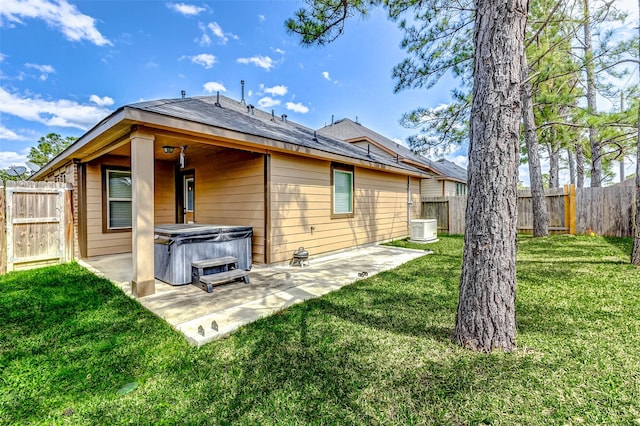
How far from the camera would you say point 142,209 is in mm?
3721

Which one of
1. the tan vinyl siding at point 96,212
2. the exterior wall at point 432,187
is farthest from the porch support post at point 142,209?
the exterior wall at point 432,187

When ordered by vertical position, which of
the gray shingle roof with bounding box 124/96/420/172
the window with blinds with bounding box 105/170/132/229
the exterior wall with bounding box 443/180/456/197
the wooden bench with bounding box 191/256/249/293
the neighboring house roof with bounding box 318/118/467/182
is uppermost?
the neighboring house roof with bounding box 318/118/467/182

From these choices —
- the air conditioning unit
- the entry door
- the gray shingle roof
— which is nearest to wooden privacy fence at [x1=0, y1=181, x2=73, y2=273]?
the entry door

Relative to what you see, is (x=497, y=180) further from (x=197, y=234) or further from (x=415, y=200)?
(x=415, y=200)

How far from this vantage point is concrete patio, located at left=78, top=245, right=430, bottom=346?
9.89ft

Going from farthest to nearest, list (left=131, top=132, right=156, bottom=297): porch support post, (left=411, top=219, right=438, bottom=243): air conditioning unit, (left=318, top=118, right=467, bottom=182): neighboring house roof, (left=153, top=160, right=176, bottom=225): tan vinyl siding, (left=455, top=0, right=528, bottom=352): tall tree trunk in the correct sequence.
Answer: (left=318, top=118, right=467, bottom=182): neighboring house roof, (left=411, top=219, right=438, bottom=243): air conditioning unit, (left=153, top=160, right=176, bottom=225): tan vinyl siding, (left=131, top=132, right=156, bottom=297): porch support post, (left=455, top=0, right=528, bottom=352): tall tree trunk

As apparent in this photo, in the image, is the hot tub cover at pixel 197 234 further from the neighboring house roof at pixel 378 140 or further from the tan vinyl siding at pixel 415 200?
the neighboring house roof at pixel 378 140

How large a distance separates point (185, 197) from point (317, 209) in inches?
150

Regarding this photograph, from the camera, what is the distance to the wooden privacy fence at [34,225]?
5.20m

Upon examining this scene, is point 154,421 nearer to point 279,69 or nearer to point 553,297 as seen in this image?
point 553,297

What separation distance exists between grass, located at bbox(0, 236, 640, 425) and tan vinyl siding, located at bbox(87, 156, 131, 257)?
3117 millimetres

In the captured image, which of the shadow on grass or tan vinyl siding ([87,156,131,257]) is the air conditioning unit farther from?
tan vinyl siding ([87,156,131,257])

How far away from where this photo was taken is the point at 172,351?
243 cm

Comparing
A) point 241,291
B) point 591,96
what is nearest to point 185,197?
point 241,291
